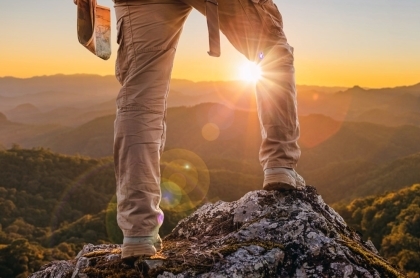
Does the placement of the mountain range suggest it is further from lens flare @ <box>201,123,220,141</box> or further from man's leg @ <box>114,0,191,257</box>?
man's leg @ <box>114,0,191,257</box>

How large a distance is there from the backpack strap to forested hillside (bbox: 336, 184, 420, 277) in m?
32.5

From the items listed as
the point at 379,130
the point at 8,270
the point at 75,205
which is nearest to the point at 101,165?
the point at 75,205

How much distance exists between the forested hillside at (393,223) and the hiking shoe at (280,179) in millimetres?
31714

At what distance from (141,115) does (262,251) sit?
36.5 inches

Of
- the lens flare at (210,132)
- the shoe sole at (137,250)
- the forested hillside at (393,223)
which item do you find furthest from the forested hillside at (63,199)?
the lens flare at (210,132)

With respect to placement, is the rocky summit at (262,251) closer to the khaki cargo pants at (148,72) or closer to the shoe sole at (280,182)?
the shoe sole at (280,182)

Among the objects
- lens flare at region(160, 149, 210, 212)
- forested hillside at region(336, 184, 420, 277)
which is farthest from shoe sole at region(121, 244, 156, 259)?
lens flare at region(160, 149, 210, 212)

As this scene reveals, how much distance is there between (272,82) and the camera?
8.66 feet

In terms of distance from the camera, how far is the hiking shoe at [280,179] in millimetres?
2691

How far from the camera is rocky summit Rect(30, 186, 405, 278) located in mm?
2204

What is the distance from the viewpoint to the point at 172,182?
69688 mm

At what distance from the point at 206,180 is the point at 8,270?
153 ft

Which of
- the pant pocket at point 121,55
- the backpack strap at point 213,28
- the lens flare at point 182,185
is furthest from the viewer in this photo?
the lens flare at point 182,185

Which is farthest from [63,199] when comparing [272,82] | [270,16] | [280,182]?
[270,16]
